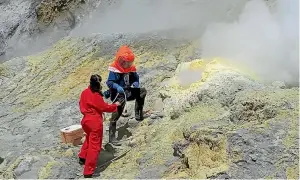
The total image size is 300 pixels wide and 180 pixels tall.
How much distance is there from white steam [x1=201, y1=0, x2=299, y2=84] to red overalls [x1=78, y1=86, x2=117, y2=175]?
2.14 meters

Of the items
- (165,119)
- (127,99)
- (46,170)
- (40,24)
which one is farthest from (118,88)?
(40,24)

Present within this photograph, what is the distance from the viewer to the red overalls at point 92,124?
5.06 meters

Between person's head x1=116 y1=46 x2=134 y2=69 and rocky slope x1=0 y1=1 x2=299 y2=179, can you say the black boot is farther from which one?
person's head x1=116 y1=46 x2=134 y2=69

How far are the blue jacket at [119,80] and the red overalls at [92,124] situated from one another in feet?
1.97

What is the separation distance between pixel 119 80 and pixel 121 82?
0.14ft

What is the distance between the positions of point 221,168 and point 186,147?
2.01 ft

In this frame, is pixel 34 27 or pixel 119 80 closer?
pixel 119 80

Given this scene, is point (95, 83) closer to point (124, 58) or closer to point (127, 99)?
point (124, 58)

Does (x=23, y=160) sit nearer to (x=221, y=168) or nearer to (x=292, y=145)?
(x=221, y=168)

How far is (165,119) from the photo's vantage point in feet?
20.0

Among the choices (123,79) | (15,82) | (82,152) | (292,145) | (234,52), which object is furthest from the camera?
(15,82)

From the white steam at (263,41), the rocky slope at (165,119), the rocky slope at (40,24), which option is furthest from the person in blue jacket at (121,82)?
the rocky slope at (40,24)

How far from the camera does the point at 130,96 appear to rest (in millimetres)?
6066

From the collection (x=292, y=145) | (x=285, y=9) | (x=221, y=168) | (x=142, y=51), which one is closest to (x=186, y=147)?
(x=221, y=168)
